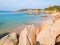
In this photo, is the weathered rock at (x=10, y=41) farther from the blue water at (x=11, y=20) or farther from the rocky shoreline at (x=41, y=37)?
the blue water at (x=11, y=20)

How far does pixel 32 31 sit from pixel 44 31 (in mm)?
283

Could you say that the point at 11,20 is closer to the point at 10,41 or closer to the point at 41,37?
the point at 10,41

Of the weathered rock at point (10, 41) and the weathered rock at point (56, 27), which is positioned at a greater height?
the weathered rock at point (56, 27)

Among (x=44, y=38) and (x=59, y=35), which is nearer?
(x=44, y=38)

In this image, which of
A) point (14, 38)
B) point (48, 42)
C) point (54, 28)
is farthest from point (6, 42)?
point (54, 28)

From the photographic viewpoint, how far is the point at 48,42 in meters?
1.98

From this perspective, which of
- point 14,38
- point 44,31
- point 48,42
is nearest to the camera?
point 48,42

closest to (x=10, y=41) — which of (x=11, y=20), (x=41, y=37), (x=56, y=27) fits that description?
(x=41, y=37)

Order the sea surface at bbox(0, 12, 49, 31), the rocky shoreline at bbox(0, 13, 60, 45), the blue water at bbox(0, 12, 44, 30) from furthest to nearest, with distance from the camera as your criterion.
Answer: the blue water at bbox(0, 12, 44, 30)
the sea surface at bbox(0, 12, 49, 31)
the rocky shoreline at bbox(0, 13, 60, 45)

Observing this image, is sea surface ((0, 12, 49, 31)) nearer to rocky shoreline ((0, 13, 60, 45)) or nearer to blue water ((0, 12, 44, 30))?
blue water ((0, 12, 44, 30))

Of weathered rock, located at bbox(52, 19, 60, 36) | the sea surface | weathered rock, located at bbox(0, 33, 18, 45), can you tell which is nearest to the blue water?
the sea surface

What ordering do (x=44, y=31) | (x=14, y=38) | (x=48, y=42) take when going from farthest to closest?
(x=14, y=38)
(x=44, y=31)
(x=48, y=42)

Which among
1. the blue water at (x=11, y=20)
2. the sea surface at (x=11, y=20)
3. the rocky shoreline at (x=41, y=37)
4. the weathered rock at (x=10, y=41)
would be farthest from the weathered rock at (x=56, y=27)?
the blue water at (x=11, y=20)

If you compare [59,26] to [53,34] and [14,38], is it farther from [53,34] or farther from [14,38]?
[14,38]
